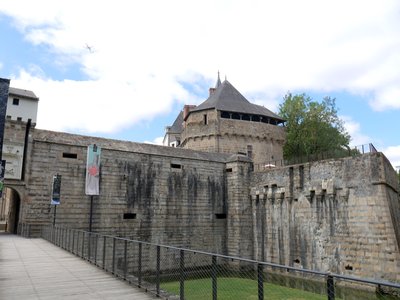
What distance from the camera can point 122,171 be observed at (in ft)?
60.0

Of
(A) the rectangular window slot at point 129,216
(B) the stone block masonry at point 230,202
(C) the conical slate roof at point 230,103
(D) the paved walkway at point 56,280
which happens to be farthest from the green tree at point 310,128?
(D) the paved walkway at point 56,280

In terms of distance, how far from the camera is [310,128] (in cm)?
3269

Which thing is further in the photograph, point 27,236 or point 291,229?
point 291,229

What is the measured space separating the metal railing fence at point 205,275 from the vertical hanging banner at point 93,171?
2.84 m

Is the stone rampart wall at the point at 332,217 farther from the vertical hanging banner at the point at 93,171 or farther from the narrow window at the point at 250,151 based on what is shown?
the vertical hanging banner at the point at 93,171

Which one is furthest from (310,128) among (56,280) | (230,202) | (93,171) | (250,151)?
(56,280)

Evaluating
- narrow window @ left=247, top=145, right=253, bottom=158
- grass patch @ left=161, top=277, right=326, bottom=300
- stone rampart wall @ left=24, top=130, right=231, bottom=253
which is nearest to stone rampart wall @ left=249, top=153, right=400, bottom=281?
stone rampart wall @ left=24, top=130, right=231, bottom=253

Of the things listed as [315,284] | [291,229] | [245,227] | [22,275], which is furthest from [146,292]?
[245,227]

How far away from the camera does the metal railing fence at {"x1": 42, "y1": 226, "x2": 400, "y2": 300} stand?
519 centimetres

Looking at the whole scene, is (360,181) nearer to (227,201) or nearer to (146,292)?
(227,201)

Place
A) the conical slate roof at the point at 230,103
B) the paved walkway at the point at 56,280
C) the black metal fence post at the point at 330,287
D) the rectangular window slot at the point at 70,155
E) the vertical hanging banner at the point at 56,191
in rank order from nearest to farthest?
1. the black metal fence post at the point at 330,287
2. the paved walkway at the point at 56,280
3. the vertical hanging banner at the point at 56,191
4. the rectangular window slot at the point at 70,155
5. the conical slate roof at the point at 230,103

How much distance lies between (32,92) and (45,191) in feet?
39.3

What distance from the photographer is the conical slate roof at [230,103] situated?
29.6 m

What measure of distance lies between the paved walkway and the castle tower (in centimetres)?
2011
